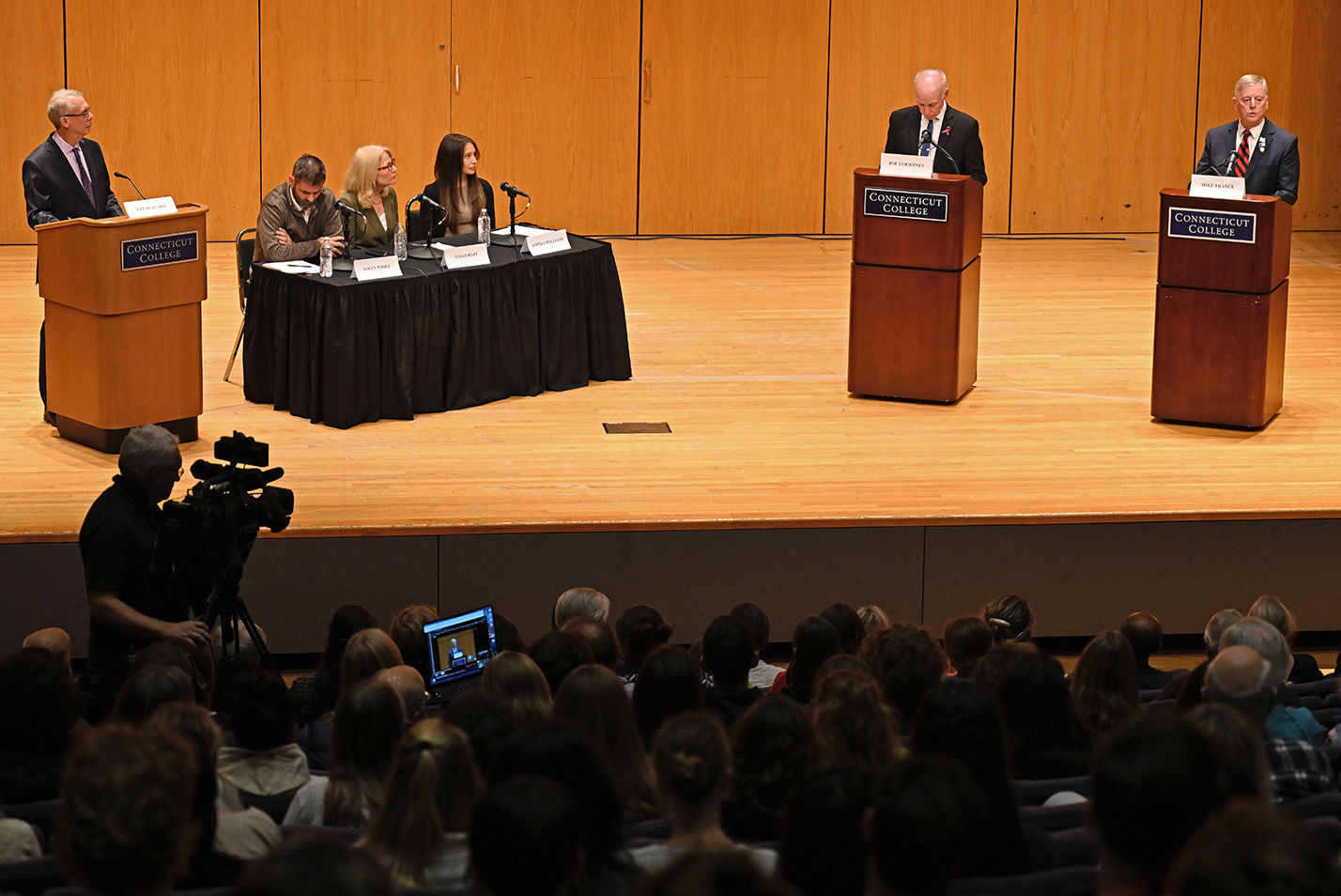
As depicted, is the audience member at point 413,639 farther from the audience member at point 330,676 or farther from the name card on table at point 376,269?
the name card on table at point 376,269

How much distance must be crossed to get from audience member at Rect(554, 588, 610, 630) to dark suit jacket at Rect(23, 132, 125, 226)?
3.02 metres

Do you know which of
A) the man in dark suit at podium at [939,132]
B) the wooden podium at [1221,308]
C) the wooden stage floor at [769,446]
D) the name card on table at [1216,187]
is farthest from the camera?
the man in dark suit at podium at [939,132]

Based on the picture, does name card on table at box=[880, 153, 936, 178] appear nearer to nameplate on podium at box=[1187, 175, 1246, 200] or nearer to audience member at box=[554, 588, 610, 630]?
nameplate on podium at box=[1187, 175, 1246, 200]

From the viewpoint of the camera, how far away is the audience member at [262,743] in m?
3.25

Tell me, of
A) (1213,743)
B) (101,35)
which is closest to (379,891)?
(1213,743)

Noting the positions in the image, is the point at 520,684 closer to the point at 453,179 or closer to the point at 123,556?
the point at 123,556

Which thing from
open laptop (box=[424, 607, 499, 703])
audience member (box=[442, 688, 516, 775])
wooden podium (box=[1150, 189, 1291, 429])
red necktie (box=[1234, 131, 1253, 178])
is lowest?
open laptop (box=[424, 607, 499, 703])

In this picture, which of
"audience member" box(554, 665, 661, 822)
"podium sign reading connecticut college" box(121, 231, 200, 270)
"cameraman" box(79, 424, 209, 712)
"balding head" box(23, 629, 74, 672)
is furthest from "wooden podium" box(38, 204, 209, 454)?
"audience member" box(554, 665, 661, 822)

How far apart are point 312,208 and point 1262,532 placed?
4092 millimetres

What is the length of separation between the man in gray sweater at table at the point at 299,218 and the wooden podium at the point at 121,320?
637 mm

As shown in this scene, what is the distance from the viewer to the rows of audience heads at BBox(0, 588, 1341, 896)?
6.67ft

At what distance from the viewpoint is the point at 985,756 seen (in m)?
2.77

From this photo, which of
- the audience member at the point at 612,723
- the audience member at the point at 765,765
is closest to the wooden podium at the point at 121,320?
the audience member at the point at 612,723

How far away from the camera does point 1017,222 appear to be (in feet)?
39.4
